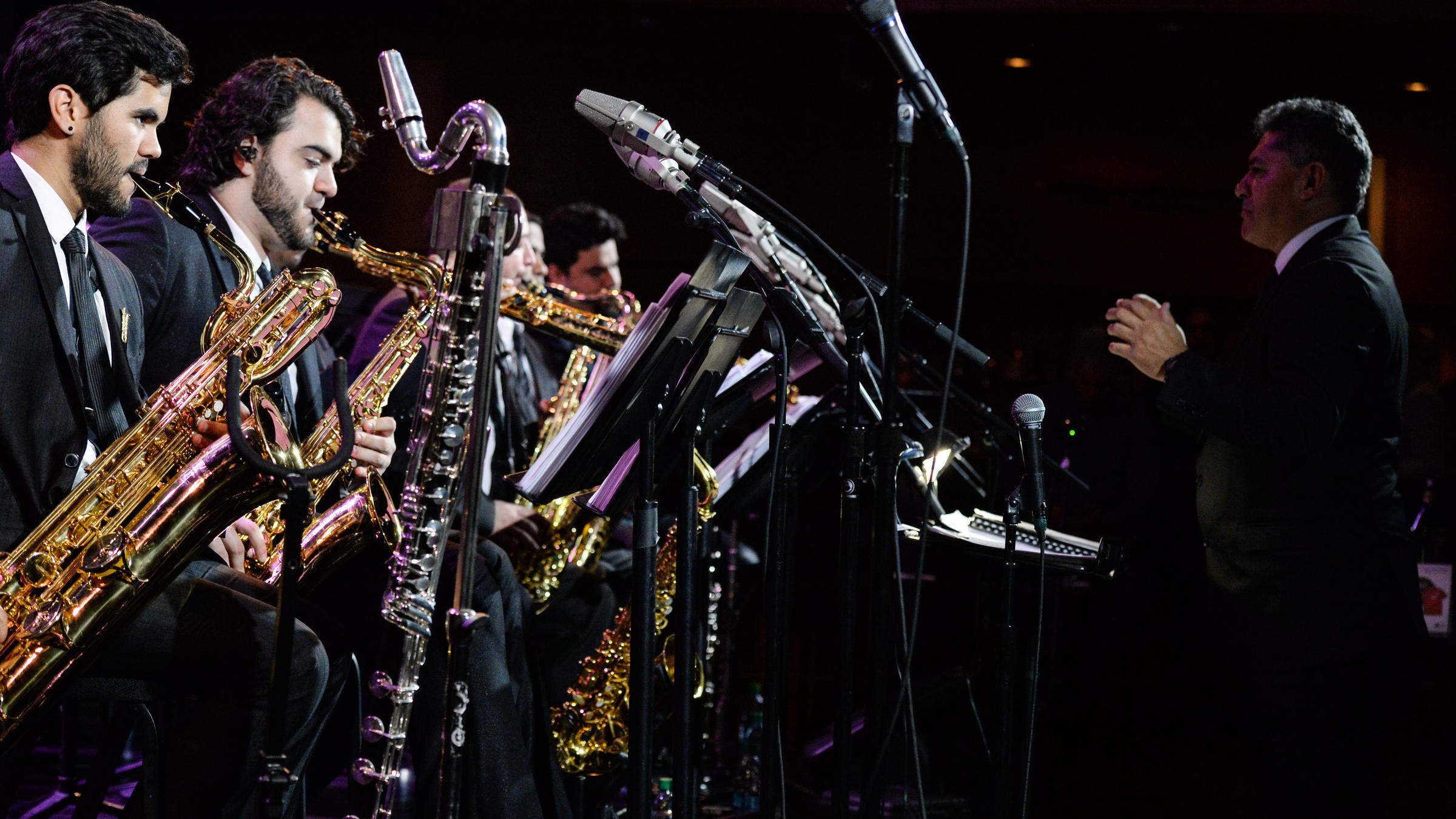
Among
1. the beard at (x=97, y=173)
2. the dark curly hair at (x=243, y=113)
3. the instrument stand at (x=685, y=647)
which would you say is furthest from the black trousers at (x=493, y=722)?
the dark curly hair at (x=243, y=113)

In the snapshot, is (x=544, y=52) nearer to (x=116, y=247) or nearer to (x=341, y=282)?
(x=341, y=282)

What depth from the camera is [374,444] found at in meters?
2.85

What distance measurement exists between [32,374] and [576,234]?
358 centimetres

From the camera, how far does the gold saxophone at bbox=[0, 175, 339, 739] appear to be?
220cm

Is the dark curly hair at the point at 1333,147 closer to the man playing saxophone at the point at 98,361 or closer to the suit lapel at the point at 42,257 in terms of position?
the man playing saxophone at the point at 98,361

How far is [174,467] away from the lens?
2.53 metres

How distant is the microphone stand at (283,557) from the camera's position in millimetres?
1783

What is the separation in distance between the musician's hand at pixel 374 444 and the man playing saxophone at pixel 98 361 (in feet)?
1.62

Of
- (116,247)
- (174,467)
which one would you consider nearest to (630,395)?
(174,467)

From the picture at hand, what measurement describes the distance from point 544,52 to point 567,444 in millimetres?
5147

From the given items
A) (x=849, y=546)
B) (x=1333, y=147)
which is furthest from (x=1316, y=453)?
(x=849, y=546)

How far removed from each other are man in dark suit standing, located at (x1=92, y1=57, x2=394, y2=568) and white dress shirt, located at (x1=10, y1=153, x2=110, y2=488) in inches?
15.7

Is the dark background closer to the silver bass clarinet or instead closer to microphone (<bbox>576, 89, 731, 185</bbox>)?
the silver bass clarinet

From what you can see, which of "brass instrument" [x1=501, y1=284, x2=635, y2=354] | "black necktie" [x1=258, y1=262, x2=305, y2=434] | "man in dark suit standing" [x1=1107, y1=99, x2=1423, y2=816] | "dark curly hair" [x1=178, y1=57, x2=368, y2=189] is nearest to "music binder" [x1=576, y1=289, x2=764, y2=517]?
"black necktie" [x1=258, y1=262, x2=305, y2=434]
